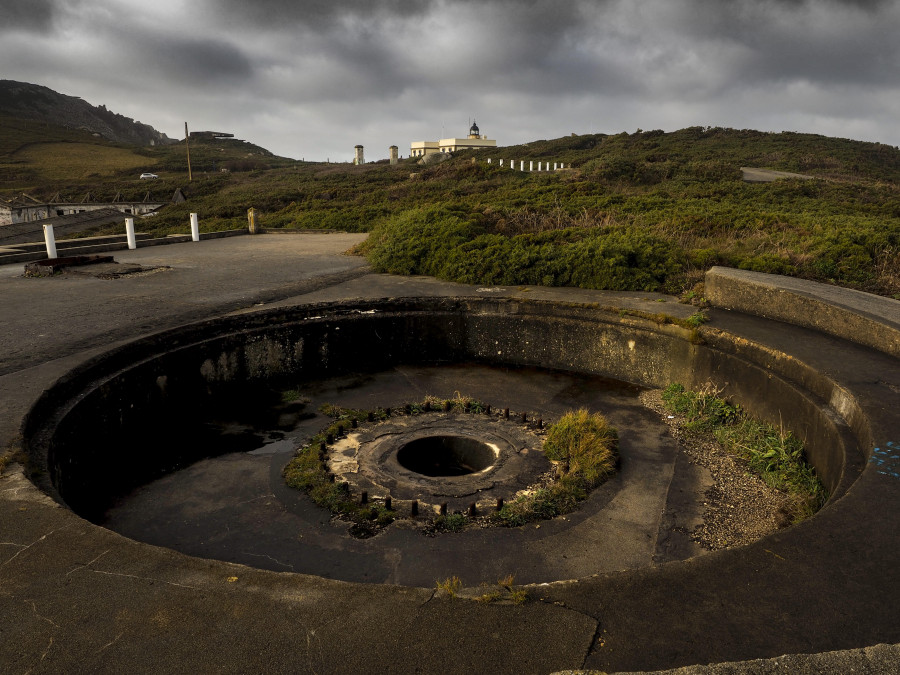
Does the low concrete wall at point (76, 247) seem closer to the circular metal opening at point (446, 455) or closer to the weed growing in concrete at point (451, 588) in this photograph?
the circular metal opening at point (446, 455)

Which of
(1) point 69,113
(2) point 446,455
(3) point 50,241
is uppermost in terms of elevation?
(1) point 69,113

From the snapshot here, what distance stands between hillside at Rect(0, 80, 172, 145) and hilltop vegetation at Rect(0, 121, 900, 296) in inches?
4691

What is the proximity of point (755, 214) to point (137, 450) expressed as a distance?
1351cm

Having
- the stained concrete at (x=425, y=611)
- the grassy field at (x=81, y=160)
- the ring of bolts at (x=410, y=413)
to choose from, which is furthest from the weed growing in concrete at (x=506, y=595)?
the grassy field at (x=81, y=160)

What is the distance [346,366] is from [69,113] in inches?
6849

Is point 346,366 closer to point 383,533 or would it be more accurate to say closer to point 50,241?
point 383,533

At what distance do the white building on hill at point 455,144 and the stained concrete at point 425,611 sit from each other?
2623 inches

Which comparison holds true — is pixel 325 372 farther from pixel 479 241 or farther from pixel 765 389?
pixel 765 389

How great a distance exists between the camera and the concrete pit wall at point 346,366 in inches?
203

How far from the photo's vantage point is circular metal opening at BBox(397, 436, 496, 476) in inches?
249

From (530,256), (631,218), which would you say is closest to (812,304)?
(530,256)

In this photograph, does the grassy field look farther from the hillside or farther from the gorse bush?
the hillside

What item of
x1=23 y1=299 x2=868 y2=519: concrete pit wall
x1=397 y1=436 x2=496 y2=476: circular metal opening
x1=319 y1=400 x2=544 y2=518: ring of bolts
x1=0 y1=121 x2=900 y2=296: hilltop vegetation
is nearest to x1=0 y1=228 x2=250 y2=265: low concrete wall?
x1=0 y1=121 x2=900 y2=296: hilltop vegetation

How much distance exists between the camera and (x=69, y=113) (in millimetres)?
145125
